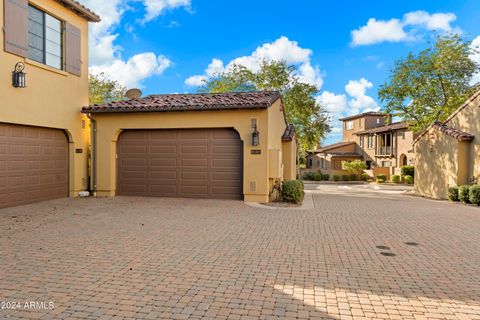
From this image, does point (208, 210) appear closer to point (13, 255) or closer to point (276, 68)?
point (13, 255)

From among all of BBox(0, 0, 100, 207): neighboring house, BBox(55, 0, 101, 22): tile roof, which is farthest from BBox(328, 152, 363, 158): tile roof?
BBox(55, 0, 101, 22): tile roof

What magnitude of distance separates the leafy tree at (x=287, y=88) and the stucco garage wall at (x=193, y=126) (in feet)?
68.2

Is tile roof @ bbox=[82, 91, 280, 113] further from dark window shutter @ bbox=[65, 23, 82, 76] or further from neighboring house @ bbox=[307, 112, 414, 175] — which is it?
neighboring house @ bbox=[307, 112, 414, 175]

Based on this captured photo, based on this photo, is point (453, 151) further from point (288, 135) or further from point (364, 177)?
point (364, 177)

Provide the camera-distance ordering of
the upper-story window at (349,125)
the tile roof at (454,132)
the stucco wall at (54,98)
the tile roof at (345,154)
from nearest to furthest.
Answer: the stucco wall at (54,98)
the tile roof at (454,132)
the tile roof at (345,154)
the upper-story window at (349,125)

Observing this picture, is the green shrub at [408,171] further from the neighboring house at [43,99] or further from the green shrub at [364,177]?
the neighboring house at [43,99]

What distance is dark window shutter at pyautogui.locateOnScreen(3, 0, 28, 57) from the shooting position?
31.6ft

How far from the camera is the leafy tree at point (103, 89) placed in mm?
30469

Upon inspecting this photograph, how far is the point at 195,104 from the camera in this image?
12.1 meters

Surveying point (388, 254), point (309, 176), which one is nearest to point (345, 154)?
point (309, 176)

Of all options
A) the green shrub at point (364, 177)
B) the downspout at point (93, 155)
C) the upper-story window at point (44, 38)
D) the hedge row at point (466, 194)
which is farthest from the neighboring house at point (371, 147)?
the upper-story window at point (44, 38)

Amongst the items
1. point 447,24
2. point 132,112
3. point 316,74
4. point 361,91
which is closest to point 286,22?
point 316,74

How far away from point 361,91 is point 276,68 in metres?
11.4

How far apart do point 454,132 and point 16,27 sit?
1908 cm
